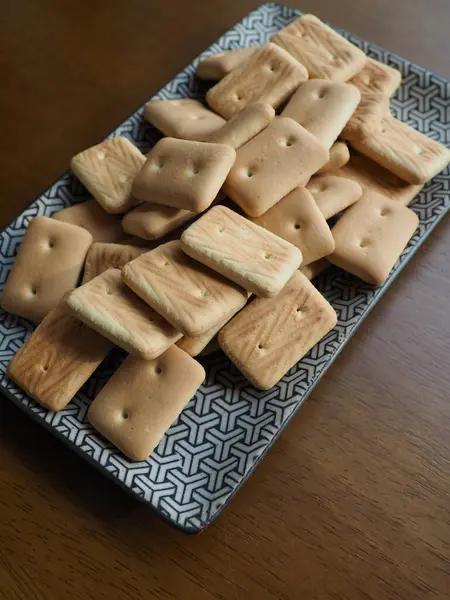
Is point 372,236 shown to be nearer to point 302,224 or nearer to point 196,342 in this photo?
point 302,224

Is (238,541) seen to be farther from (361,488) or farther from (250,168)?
(250,168)

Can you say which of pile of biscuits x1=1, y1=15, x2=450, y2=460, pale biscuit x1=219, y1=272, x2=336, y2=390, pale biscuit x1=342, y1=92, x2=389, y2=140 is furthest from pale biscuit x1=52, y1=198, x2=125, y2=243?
pale biscuit x1=342, y1=92, x2=389, y2=140

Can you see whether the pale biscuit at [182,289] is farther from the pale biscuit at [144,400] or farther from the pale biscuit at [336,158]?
the pale biscuit at [336,158]

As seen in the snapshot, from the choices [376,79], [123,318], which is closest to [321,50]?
[376,79]

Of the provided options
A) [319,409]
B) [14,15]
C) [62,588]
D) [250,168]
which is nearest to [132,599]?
[62,588]

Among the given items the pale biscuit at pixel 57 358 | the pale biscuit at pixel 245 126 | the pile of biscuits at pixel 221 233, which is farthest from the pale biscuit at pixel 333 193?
the pale biscuit at pixel 57 358

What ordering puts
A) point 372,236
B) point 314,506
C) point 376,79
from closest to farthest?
1. point 314,506
2. point 372,236
3. point 376,79

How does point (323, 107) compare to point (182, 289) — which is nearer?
point (182, 289)
